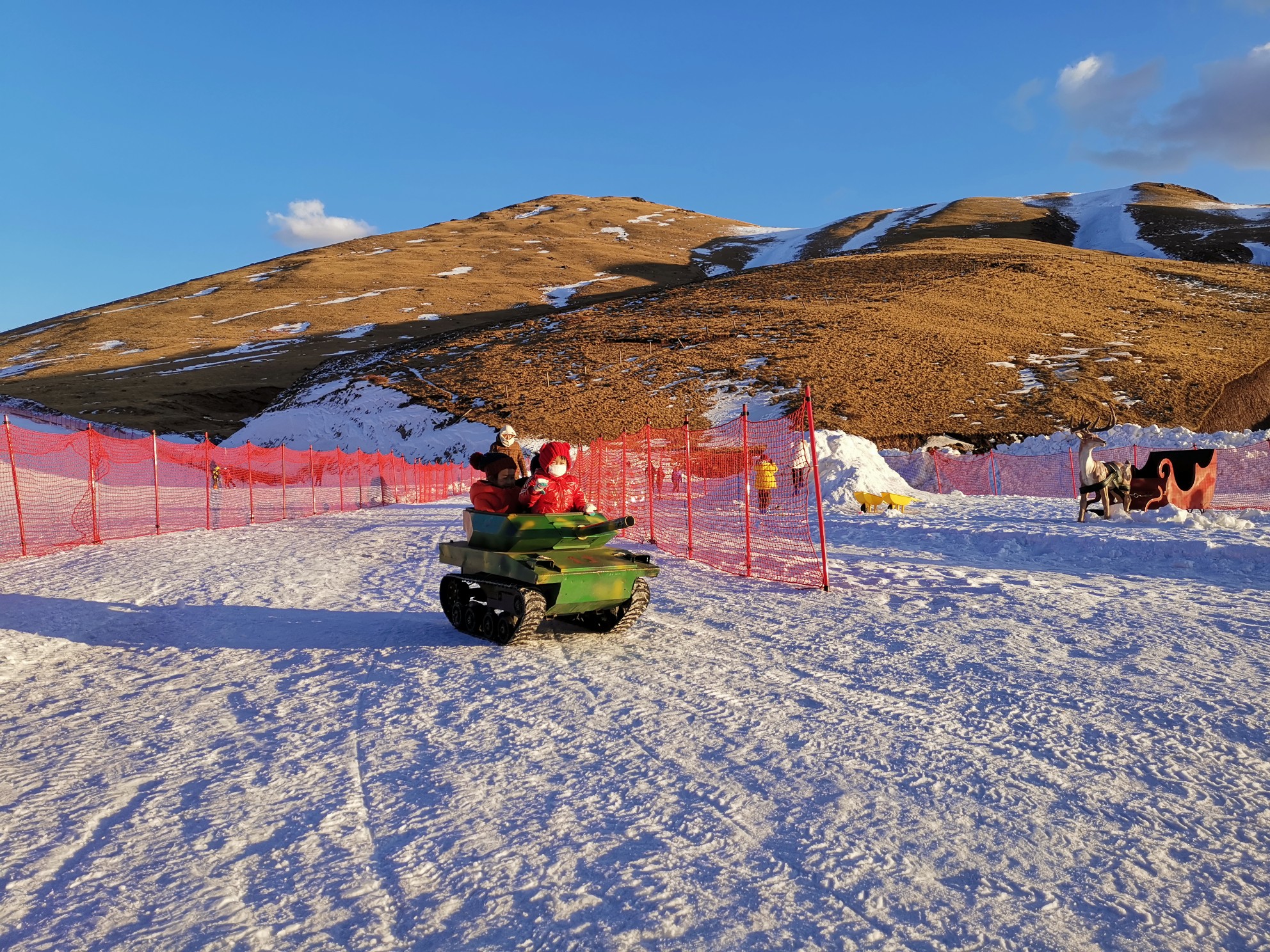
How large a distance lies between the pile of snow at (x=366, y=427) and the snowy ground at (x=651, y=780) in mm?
37291

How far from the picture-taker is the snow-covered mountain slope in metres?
88.9

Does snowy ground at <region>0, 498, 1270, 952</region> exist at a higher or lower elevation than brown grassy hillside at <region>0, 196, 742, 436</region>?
lower

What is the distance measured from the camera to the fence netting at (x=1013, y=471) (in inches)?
968

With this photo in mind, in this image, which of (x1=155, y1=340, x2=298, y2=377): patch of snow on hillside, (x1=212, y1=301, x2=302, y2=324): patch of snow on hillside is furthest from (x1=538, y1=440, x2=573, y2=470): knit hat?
(x1=212, y1=301, x2=302, y2=324): patch of snow on hillside

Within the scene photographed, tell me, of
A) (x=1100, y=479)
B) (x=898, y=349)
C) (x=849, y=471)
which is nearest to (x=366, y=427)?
(x=898, y=349)

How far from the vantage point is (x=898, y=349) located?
164 feet

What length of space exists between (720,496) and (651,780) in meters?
17.7

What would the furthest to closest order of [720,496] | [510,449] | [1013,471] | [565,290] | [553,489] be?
[565,290]
[1013,471]
[720,496]
[510,449]
[553,489]

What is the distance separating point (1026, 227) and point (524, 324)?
76.7 meters

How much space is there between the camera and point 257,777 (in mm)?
4465

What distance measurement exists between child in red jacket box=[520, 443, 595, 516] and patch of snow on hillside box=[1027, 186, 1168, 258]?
89.8 meters

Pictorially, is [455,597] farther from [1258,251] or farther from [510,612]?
[1258,251]

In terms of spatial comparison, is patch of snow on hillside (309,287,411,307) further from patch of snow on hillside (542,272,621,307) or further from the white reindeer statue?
the white reindeer statue

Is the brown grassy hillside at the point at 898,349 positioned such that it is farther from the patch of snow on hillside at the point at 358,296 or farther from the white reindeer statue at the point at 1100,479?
the patch of snow on hillside at the point at 358,296
